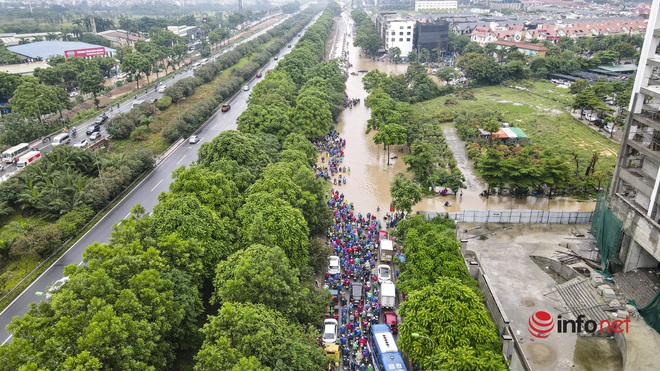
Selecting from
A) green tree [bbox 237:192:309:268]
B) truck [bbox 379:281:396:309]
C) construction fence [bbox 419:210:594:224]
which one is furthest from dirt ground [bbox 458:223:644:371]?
green tree [bbox 237:192:309:268]

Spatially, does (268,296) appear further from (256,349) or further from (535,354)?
(535,354)

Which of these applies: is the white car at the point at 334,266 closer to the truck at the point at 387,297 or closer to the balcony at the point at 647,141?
the truck at the point at 387,297

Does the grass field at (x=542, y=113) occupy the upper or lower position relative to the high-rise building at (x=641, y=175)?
lower

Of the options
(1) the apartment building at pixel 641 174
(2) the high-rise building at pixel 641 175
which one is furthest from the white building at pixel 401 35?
(1) the apartment building at pixel 641 174

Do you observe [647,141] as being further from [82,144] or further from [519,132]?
→ [82,144]

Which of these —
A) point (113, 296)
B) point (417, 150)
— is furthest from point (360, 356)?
point (417, 150)

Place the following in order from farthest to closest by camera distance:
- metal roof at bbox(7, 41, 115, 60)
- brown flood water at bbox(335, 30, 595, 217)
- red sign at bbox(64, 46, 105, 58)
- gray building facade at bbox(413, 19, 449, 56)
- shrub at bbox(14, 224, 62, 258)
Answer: gray building facade at bbox(413, 19, 449, 56) < metal roof at bbox(7, 41, 115, 60) < red sign at bbox(64, 46, 105, 58) < brown flood water at bbox(335, 30, 595, 217) < shrub at bbox(14, 224, 62, 258)

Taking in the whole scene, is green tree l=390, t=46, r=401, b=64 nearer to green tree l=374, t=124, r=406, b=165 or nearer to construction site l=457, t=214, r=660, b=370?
green tree l=374, t=124, r=406, b=165
